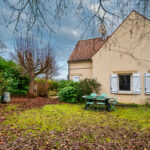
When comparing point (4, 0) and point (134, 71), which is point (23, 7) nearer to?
point (4, 0)

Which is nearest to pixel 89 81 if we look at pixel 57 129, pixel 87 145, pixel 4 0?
pixel 57 129

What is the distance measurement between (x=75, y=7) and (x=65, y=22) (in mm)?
354

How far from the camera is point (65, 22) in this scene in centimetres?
251

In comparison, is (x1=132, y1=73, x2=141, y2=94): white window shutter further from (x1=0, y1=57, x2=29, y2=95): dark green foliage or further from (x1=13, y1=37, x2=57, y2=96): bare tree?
(x1=0, y1=57, x2=29, y2=95): dark green foliage

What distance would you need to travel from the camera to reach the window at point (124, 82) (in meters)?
9.27

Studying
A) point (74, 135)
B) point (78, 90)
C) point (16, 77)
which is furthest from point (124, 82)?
point (16, 77)

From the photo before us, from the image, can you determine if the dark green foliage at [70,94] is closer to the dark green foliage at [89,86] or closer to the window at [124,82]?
the dark green foliage at [89,86]

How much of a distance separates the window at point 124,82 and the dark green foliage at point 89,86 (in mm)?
1691

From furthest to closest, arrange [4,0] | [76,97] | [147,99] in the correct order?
[76,97]
[147,99]
[4,0]

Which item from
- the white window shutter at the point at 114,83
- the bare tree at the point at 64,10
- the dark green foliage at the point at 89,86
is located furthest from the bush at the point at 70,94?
the bare tree at the point at 64,10

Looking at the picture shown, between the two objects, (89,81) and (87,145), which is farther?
(89,81)

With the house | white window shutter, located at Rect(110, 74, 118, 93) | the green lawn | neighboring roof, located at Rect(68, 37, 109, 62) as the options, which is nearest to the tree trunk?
the house

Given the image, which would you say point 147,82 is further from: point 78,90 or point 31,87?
point 31,87

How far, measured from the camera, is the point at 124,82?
9398 millimetres
